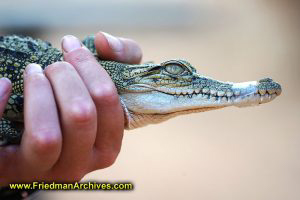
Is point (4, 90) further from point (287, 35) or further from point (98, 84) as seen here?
point (287, 35)

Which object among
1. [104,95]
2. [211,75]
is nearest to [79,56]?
[104,95]

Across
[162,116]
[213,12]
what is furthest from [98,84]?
[213,12]

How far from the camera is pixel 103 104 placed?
1427mm

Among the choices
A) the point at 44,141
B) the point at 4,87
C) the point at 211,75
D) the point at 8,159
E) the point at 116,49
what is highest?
the point at 116,49

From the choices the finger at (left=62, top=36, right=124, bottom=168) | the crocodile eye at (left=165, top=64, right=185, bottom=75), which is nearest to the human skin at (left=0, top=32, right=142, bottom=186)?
the finger at (left=62, top=36, right=124, bottom=168)

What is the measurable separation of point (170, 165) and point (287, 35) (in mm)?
4107

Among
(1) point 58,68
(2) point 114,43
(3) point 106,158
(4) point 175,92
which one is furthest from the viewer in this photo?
(2) point 114,43

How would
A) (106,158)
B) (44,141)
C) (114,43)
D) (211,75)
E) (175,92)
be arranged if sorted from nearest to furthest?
(44,141)
(106,158)
(175,92)
(114,43)
(211,75)

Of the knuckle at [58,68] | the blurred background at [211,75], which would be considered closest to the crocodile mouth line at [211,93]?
the knuckle at [58,68]

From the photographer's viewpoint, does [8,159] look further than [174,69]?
No

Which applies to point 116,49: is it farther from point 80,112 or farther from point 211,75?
point 211,75

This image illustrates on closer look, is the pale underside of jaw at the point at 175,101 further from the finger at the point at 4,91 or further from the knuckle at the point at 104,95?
the finger at the point at 4,91

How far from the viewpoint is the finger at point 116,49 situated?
1.74 metres

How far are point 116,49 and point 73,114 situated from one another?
0.55 meters
